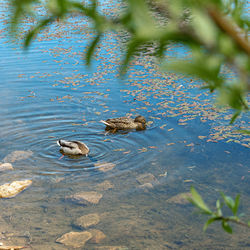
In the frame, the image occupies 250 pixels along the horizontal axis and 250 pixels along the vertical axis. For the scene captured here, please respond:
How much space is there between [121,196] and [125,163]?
108cm

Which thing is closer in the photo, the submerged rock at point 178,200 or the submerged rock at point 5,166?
the submerged rock at point 178,200

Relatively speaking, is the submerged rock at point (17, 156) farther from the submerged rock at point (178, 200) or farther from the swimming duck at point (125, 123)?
the submerged rock at point (178, 200)

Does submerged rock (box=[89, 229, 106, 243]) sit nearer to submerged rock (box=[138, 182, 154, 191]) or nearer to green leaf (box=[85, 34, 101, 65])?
submerged rock (box=[138, 182, 154, 191])

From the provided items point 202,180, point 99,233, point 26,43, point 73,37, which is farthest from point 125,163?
point 73,37

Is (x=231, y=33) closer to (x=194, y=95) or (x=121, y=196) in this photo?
(x=121, y=196)

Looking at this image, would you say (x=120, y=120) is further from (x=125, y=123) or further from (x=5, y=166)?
(x=5, y=166)

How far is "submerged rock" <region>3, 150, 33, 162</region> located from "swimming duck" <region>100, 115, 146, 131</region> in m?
1.85

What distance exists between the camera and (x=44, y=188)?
604 cm

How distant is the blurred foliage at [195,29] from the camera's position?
61cm

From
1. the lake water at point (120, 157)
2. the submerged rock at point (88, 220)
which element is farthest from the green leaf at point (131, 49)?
the submerged rock at point (88, 220)

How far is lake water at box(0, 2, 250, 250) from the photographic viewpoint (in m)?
4.96

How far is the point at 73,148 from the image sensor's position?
691 cm

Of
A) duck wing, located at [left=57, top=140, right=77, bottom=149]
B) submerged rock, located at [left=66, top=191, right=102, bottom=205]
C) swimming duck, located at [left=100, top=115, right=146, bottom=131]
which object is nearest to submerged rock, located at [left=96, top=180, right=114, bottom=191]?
submerged rock, located at [left=66, top=191, right=102, bottom=205]

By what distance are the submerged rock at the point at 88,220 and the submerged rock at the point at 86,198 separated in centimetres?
32
